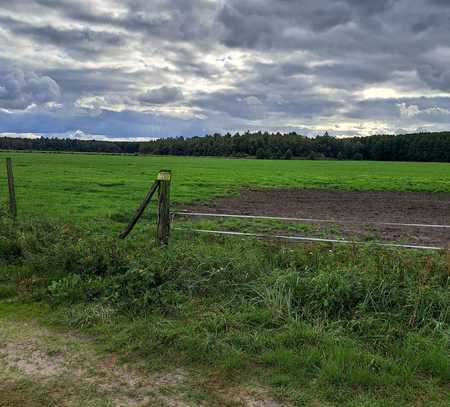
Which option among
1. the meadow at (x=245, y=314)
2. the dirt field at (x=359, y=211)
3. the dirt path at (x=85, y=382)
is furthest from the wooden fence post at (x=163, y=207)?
the dirt field at (x=359, y=211)

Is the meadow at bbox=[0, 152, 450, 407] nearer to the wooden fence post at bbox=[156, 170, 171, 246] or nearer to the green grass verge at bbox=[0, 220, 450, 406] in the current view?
the green grass verge at bbox=[0, 220, 450, 406]

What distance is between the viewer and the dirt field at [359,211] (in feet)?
39.1

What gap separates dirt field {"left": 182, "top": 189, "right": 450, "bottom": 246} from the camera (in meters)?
11.9

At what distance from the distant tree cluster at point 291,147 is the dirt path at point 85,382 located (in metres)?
125

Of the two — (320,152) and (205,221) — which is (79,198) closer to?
(205,221)

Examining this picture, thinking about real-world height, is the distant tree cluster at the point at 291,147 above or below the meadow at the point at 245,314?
above

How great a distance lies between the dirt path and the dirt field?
8492 mm

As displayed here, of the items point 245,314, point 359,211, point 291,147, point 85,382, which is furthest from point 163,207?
point 291,147

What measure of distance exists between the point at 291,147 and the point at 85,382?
13275 centimetres

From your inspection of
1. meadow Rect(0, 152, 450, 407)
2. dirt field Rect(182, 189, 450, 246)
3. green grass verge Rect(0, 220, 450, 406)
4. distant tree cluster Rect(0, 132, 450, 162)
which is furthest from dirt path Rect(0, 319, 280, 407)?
distant tree cluster Rect(0, 132, 450, 162)

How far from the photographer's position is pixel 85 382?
3.87 m

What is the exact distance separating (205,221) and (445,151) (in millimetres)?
122292

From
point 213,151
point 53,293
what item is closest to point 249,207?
point 53,293

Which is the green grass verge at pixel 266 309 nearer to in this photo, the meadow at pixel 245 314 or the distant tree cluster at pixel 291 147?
the meadow at pixel 245 314
